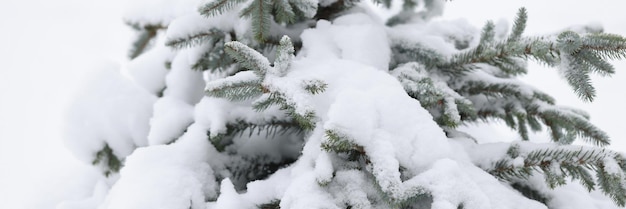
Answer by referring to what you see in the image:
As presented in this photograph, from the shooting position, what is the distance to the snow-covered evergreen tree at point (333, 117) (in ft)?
4.01

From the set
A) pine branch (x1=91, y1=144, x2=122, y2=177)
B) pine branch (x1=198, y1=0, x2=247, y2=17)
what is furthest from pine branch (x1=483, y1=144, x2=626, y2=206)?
pine branch (x1=91, y1=144, x2=122, y2=177)

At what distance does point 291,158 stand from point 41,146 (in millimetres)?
14735

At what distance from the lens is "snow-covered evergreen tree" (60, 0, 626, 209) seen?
1224 millimetres

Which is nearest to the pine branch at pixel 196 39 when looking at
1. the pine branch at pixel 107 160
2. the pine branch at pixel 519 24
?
the pine branch at pixel 107 160

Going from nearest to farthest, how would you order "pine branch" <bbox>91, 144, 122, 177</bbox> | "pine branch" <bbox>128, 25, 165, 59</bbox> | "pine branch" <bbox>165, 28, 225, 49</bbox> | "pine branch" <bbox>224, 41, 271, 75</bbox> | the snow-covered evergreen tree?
the snow-covered evergreen tree, "pine branch" <bbox>224, 41, 271, 75</bbox>, "pine branch" <bbox>165, 28, 225, 49</bbox>, "pine branch" <bbox>91, 144, 122, 177</bbox>, "pine branch" <bbox>128, 25, 165, 59</bbox>

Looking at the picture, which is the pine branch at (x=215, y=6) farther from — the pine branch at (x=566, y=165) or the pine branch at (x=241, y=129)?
the pine branch at (x=566, y=165)

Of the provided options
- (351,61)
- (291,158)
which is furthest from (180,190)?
(351,61)

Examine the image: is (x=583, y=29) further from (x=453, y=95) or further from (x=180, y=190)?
(x=180, y=190)

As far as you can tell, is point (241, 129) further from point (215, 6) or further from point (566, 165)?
point (566, 165)

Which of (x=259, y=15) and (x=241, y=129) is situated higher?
(x=259, y=15)

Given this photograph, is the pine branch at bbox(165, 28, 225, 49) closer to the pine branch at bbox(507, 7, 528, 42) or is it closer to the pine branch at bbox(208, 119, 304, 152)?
the pine branch at bbox(208, 119, 304, 152)

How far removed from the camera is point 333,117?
1.23 m

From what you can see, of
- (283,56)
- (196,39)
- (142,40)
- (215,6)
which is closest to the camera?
(283,56)

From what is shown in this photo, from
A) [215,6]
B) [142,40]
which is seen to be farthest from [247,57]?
[142,40]
